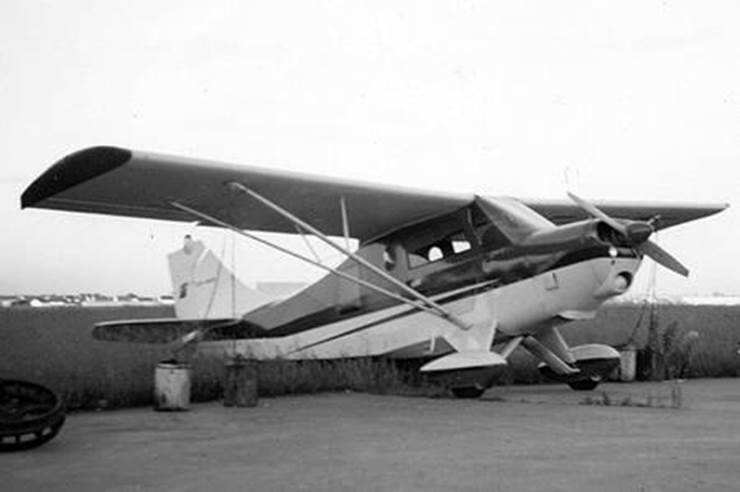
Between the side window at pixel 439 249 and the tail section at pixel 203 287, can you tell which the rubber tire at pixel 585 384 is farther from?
the tail section at pixel 203 287

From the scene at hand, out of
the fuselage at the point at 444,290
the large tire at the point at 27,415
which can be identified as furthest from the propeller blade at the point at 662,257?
the large tire at the point at 27,415

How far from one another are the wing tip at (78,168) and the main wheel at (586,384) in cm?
697

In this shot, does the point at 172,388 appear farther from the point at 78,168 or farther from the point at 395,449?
the point at 395,449

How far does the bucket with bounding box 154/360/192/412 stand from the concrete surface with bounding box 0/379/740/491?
0.58ft

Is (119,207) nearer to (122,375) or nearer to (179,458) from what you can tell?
(122,375)

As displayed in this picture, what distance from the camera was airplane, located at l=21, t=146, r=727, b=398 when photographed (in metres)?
11.0

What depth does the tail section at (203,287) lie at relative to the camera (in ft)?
53.7

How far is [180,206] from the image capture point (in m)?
11.6

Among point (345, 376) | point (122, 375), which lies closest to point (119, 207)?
point (122, 375)

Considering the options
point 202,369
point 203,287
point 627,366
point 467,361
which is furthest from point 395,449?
point 203,287

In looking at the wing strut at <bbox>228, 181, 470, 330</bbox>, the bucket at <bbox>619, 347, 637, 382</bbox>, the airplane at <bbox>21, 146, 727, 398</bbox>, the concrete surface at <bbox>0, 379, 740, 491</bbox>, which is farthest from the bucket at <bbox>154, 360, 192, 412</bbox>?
the bucket at <bbox>619, 347, 637, 382</bbox>

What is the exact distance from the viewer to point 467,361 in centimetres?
1101

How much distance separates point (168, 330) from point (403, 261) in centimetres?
447

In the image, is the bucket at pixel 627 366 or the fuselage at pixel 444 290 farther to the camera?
the bucket at pixel 627 366
